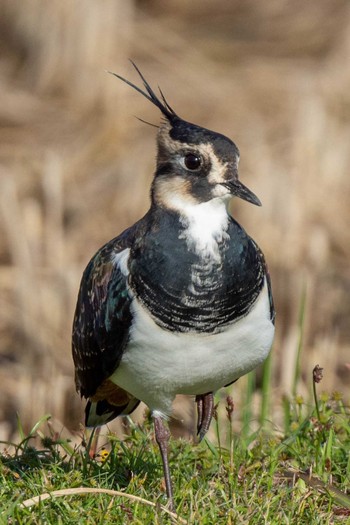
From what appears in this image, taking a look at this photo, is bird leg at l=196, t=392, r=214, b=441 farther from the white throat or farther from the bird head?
the bird head

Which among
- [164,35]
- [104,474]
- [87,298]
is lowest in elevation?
[104,474]

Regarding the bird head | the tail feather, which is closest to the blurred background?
the tail feather

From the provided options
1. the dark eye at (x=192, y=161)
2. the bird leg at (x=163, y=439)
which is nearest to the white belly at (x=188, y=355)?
the bird leg at (x=163, y=439)

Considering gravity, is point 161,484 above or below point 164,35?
below

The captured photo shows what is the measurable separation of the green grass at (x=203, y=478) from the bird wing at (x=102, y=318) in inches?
15.5

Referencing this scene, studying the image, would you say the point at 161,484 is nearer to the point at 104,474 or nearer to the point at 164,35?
the point at 104,474

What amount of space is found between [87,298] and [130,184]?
229 inches

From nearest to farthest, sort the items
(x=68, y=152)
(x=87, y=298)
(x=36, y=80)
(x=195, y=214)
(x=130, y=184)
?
(x=195, y=214), (x=87, y=298), (x=130, y=184), (x=68, y=152), (x=36, y=80)

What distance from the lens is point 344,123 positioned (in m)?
11.3

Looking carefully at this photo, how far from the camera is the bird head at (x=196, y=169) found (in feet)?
15.9

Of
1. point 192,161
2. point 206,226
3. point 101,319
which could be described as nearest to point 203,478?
point 101,319

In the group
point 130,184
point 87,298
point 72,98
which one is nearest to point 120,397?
point 87,298

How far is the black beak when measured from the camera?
476 centimetres

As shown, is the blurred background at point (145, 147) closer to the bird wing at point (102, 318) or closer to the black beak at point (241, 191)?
the bird wing at point (102, 318)
